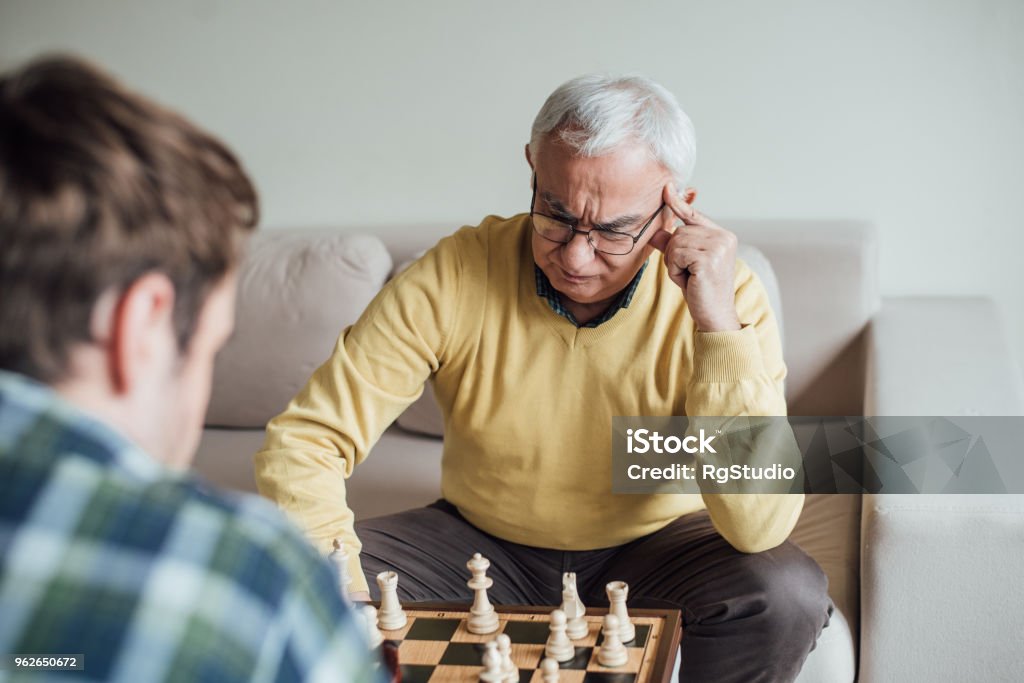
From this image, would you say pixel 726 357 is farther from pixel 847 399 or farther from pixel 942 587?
pixel 847 399

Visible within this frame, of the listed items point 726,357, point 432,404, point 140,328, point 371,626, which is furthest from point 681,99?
point 140,328

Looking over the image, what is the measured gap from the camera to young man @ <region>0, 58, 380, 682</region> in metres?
0.65

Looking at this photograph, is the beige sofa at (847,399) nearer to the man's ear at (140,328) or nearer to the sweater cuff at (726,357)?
the sweater cuff at (726,357)

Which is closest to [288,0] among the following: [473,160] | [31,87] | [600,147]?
[473,160]

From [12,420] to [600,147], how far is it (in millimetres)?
1172

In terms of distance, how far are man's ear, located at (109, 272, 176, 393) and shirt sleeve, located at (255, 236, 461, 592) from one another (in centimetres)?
96

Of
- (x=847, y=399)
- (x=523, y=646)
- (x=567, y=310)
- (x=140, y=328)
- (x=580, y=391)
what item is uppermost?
(x=140, y=328)

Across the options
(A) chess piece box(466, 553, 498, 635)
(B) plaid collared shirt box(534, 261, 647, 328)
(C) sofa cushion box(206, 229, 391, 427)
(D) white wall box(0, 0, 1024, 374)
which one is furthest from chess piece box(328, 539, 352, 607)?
(D) white wall box(0, 0, 1024, 374)

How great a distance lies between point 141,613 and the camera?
2.12 feet

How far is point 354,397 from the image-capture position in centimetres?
182

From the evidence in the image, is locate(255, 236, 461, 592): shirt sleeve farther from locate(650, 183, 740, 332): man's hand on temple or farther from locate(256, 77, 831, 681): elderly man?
locate(650, 183, 740, 332): man's hand on temple

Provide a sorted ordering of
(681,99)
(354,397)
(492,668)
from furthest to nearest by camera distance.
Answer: (681,99), (354,397), (492,668)

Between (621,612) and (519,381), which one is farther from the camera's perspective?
(519,381)

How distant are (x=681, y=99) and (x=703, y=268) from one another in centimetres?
113
